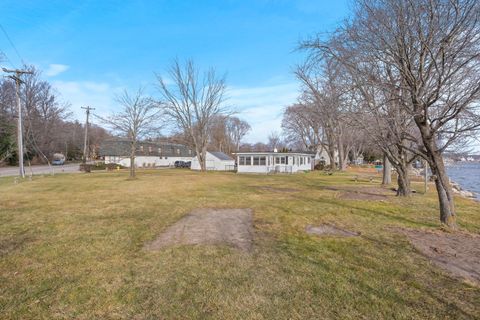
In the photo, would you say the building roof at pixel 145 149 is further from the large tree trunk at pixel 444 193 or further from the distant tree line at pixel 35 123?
the large tree trunk at pixel 444 193

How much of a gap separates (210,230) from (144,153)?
1864 inches

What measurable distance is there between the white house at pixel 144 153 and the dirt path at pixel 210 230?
39.6 meters

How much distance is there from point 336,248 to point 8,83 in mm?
46917

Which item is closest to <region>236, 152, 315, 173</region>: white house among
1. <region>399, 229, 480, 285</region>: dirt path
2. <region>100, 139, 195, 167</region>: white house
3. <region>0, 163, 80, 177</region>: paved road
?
<region>0, 163, 80, 177</region>: paved road

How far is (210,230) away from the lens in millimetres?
6242

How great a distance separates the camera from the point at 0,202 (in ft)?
32.3

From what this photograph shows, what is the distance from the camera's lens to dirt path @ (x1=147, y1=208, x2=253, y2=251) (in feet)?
17.6

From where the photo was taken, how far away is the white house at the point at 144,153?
47.8 metres

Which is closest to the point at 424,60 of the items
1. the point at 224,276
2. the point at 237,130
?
the point at 224,276

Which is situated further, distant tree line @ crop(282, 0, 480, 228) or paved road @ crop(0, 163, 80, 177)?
paved road @ crop(0, 163, 80, 177)

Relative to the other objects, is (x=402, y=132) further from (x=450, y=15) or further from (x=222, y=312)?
(x=222, y=312)

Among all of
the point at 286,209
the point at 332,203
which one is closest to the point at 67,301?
the point at 286,209

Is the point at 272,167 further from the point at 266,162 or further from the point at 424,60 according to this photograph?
the point at 424,60

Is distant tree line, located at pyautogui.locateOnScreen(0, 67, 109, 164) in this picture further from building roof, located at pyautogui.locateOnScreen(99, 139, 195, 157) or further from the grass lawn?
the grass lawn
